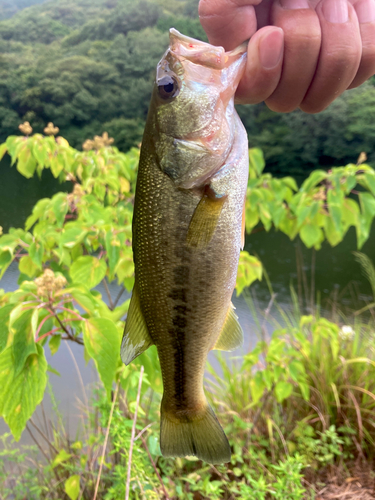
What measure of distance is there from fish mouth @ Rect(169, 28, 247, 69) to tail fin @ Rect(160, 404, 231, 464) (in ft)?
2.74

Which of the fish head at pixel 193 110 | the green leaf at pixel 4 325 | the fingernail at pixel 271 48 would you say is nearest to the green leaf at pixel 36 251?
the green leaf at pixel 4 325

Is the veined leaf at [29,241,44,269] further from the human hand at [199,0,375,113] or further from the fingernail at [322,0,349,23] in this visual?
the fingernail at [322,0,349,23]

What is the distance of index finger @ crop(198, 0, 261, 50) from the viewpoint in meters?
0.79

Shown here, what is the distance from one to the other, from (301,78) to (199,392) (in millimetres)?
821

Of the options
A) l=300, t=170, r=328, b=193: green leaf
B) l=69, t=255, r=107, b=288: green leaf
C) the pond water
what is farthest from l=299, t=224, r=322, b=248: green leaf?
the pond water

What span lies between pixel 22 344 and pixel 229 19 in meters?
1.00

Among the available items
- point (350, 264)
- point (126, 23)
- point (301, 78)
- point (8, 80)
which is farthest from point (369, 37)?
point (126, 23)

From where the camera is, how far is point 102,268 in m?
1.69

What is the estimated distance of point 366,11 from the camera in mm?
813

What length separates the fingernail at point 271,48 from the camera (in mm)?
724

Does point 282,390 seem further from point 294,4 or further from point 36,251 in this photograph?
point 294,4

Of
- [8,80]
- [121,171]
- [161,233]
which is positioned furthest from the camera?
[8,80]

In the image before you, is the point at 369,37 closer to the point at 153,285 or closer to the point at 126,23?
the point at 153,285

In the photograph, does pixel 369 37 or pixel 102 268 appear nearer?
pixel 369 37
